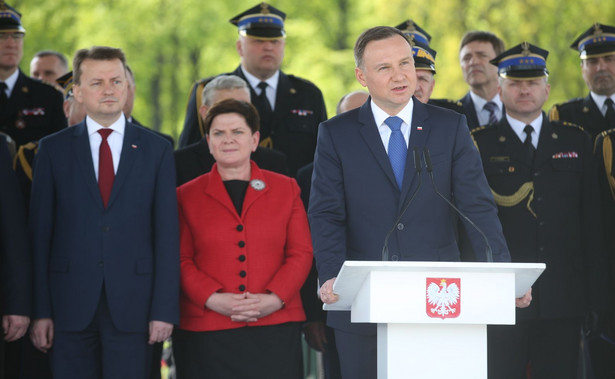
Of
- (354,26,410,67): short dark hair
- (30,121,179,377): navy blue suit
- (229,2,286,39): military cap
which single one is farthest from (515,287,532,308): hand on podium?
(229,2,286,39): military cap

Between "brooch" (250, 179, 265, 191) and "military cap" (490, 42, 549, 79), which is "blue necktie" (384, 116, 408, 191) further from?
"military cap" (490, 42, 549, 79)

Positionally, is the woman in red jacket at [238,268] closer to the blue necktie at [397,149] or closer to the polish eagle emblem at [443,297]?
the blue necktie at [397,149]

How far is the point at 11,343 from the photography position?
211 inches

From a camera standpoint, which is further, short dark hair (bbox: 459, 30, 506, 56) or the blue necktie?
short dark hair (bbox: 459, 30, 506, 56)

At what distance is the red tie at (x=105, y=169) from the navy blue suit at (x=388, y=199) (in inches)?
47.8

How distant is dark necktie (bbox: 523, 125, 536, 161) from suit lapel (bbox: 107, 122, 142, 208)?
2.13 metres

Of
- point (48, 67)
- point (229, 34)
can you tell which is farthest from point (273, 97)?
point (229, 34)

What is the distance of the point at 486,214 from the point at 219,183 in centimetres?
167

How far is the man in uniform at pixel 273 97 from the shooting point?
618 centimetres

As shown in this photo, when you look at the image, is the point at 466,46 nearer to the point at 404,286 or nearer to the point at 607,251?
the point at 607,251

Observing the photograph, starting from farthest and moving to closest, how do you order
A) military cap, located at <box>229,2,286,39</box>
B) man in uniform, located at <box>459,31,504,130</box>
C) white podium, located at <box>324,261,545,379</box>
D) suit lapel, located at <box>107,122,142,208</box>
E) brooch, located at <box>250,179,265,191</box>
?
1. man in uniform, located at <box>459,31,504,130</box>
2. military cap, located at <box>229,2,286,39</box>
3. brooch, located at <box>250,179,265,191</box>
4. suit lapel, located at <box>107,122,142,208</box>
5. white podium, located at <box>324,261,545,379</box>

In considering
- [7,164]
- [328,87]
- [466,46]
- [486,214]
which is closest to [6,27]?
[7,164]

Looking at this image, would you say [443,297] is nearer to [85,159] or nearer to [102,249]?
[102,249]

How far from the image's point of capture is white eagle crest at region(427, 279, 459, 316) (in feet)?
9.90
